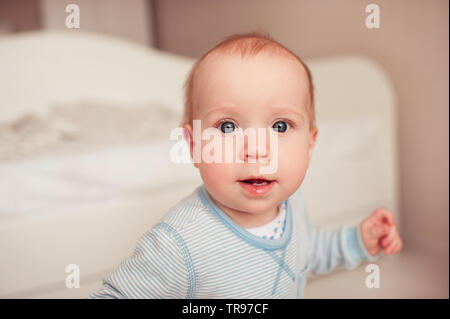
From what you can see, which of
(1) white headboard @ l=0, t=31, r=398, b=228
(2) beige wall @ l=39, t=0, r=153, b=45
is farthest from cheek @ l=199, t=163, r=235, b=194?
(2) beige wall @ l=39, t=0, r=153, b=45

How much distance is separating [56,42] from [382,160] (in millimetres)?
1075

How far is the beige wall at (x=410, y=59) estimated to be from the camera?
100 centimetres

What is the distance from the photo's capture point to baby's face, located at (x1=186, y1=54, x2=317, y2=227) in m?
0.47

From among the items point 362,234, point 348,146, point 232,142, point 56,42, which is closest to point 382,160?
point 348,146

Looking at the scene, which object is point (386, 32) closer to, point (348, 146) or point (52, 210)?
point (348, 146)

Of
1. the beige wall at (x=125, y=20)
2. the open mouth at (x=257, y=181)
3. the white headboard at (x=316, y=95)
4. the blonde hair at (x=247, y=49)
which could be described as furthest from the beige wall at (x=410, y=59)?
the beige wall at (x=125, y=20)

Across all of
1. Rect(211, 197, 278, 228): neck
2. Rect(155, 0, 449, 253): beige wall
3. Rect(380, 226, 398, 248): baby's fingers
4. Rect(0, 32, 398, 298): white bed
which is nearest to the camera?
Rect(211, 197, 278, 228): neck

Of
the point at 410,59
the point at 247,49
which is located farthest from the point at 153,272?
the point at 410,59

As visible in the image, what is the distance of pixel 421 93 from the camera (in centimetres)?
127

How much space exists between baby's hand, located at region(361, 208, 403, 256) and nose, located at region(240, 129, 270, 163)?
302 mm

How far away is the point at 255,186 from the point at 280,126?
0.23ft

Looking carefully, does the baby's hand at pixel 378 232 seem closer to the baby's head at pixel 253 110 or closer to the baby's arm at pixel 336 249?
the baby's arm at pixel 336 249

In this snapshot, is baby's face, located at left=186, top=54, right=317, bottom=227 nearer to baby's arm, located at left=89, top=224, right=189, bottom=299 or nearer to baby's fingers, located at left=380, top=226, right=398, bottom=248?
baby's arm, located at left=89, top=224, right=189, bottom=299

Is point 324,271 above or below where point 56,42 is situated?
below
